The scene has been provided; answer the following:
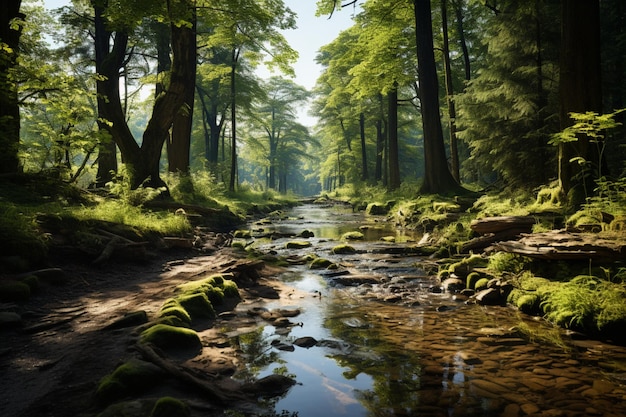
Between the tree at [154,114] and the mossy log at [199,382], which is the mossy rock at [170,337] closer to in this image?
the mossy log at [199,382]

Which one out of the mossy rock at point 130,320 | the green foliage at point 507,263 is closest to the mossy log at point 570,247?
the green foliage at point 507,263

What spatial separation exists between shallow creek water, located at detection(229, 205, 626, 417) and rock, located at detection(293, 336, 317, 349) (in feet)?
0.24

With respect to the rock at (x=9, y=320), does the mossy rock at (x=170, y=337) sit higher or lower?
lower

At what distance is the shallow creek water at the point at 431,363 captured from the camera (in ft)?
10.9

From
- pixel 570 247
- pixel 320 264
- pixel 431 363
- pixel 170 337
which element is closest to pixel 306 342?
pixel 431 363

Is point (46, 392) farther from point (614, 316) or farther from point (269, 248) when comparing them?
point (269, 248)

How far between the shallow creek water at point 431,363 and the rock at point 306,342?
2.9 inches

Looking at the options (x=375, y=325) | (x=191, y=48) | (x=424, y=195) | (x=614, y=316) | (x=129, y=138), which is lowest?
(x=375, y=325)

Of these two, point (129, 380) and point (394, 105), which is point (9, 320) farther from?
point (394, 105)

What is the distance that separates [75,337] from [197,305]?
1.64 m

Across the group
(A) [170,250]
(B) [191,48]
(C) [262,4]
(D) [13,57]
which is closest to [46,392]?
(A) [170,250]

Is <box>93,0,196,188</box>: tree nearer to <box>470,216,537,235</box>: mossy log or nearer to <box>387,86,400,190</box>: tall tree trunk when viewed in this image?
<box>470,216,537,235</box>: mossy log

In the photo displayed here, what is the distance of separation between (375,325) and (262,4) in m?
17.2

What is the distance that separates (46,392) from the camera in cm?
316
